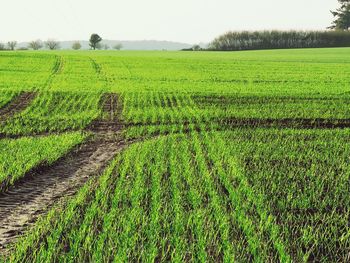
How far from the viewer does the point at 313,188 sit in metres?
7.85

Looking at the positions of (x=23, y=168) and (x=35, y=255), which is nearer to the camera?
(x=35, y=255)

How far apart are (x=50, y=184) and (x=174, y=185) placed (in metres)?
2.40

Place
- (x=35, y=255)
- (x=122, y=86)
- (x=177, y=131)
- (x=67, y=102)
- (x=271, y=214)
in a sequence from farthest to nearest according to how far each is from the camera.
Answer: (x=122, y=86) → (x=67, y=102) → (x=177, y=131) → (x=271, y=214) → (x=35, y=255)

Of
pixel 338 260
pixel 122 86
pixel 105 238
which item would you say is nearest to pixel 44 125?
pixel 105 238

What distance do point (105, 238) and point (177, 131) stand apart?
775 centimetres

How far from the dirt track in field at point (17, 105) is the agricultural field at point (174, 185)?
13cm

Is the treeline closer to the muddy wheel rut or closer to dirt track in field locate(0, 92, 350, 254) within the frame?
dirt track in field locate(0, 92, 350, 254)

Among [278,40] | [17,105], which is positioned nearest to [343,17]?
[278,40]

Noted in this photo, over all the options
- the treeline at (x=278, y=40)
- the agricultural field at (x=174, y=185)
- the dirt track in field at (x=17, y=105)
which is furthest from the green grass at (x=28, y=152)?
the treeline at (x=278, y=40)

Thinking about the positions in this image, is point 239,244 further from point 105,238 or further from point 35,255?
point 35,255

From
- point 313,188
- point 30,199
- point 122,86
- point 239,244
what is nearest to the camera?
point 239,244

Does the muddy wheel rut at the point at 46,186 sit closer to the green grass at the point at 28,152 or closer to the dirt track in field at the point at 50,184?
the dirt track in field at the point at 50,184

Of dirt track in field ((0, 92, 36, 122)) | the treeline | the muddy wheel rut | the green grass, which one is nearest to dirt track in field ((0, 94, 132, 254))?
the muddy wheel rut

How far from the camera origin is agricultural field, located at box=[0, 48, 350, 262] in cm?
561
